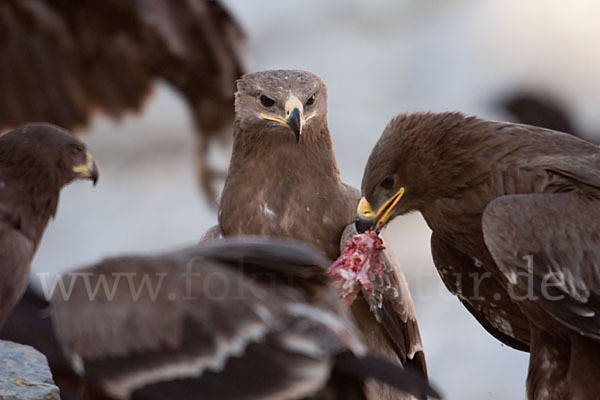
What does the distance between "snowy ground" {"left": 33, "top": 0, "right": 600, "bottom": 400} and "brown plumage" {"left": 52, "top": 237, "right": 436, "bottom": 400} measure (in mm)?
7669

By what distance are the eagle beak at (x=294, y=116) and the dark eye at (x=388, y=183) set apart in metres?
0.40

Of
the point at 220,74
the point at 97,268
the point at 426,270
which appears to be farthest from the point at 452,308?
the point at 97,268

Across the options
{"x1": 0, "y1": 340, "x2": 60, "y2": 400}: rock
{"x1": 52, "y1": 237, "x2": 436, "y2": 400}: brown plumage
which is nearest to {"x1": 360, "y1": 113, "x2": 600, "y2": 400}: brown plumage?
{"x1": 52, "y1": 237, "x2": 436, "y2": 400}: brown plumage

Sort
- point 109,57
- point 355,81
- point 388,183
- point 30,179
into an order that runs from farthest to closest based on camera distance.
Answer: point 355,81 → point 109,57 → point 388,183 → point 30,179

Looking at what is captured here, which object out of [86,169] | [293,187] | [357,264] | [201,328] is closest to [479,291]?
[357,264]

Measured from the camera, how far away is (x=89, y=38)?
842cm

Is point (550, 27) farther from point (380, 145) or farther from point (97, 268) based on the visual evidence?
point (97, 268)

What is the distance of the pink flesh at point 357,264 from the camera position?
4.14 m

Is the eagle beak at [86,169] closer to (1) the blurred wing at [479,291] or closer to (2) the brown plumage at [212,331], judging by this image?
(2) the brown plumage at [212,331]

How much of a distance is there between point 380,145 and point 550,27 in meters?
8.32

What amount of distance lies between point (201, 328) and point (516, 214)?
56.8 inches

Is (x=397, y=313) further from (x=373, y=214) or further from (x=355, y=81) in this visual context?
(x=355, y=81)

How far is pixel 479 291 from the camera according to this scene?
15.7ft

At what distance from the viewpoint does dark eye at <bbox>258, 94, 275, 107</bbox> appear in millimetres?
4570
